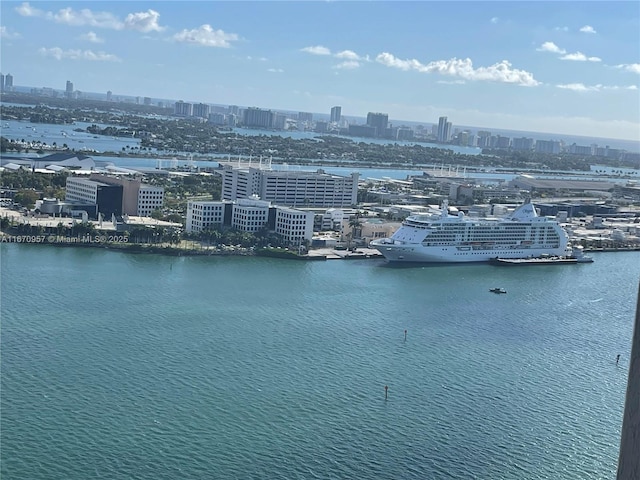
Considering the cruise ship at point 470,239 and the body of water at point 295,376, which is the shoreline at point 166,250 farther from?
the body of water at point 295,376

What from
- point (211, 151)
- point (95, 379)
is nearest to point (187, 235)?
point (95, 379)

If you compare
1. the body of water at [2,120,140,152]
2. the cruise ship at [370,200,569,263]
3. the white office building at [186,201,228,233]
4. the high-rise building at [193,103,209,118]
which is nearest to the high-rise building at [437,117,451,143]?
the high-rise building at [193,103,209,118]

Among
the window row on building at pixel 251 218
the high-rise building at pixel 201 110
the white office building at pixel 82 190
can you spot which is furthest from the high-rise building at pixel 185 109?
the window row on building at pixel 251 218

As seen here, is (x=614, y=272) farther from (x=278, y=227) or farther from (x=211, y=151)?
(x=211, y=151)

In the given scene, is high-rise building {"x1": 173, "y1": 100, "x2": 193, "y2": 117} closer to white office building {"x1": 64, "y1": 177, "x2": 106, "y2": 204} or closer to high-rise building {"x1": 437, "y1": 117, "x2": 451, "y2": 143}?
high-rise building {"x1": 437, "y1": 117, "x2": 451, "y2": 143}

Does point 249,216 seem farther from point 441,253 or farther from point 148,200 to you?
point 441,253
